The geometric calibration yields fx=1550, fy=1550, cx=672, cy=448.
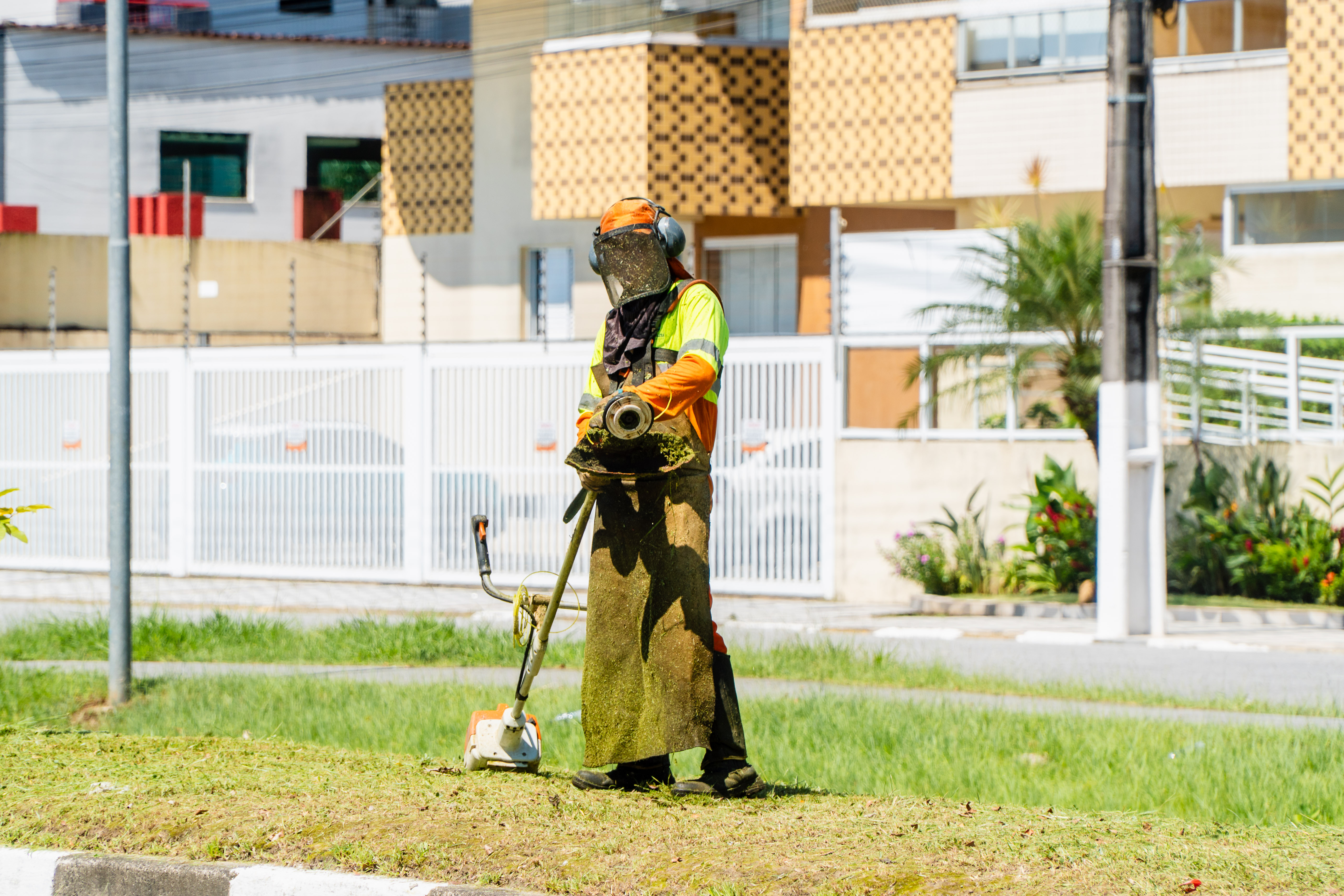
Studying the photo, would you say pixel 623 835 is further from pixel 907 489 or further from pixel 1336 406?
pixel 1336 406

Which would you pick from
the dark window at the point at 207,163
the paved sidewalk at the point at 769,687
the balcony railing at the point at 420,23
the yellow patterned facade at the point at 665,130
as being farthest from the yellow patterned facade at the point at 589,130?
the balcony railing at the point at 420,23

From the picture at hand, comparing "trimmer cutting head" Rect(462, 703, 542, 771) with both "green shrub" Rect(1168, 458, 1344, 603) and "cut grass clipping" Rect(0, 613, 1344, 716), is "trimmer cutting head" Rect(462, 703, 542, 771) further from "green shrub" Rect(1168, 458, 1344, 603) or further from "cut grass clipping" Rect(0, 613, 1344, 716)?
"green shrub" Rect(1168, 458, 1344, 603)

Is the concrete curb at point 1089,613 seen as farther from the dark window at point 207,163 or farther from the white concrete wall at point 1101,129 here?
the dark window at point 207,163

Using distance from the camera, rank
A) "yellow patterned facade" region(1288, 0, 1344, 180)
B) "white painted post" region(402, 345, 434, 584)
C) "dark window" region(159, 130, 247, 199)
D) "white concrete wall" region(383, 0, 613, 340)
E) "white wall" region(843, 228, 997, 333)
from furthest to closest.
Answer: "dark window" region(159, 130, 247, 199), "white concrete wall" region(383, 0, 613, 340), "yellow patterned facade" region(1288, 0, 1344, 180), "white wall" region(843, 228, 997, 333), "white painted post" region(402, 345, 434, 584)

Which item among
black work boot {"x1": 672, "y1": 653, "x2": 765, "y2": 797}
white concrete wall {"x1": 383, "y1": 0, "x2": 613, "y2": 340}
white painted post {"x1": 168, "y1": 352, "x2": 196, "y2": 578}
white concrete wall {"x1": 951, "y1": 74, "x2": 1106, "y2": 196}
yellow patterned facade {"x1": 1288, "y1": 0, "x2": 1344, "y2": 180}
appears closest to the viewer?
black work boot {"x1": 672, "y1": 653, "x2": 765, "y2": 797}

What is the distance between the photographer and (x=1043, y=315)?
45.7 feet

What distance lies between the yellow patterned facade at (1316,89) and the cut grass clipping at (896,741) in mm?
13203

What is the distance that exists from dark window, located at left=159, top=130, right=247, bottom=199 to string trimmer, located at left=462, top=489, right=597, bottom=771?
107 ft

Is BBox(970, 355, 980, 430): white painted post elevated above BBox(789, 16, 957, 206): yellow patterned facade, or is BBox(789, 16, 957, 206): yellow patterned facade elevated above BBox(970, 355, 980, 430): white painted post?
BBox(789, 16, 957, 206): yellow patterned facade

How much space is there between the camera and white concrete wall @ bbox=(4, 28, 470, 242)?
113 feet

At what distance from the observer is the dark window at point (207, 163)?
35.9 meters

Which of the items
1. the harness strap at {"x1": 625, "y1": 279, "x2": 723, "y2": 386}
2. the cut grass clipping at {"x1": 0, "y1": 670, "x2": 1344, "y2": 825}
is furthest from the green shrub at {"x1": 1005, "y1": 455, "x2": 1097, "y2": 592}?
the harness strap at {"x1": 625, "y1": 279, "x2": 723, "y2": 386}

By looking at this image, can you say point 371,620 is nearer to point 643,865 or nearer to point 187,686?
point 187,686

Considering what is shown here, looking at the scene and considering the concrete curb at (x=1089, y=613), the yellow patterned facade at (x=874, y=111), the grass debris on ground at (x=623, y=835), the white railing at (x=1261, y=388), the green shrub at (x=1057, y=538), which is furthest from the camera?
the yellow patterned facade at (x=874, y=111)
